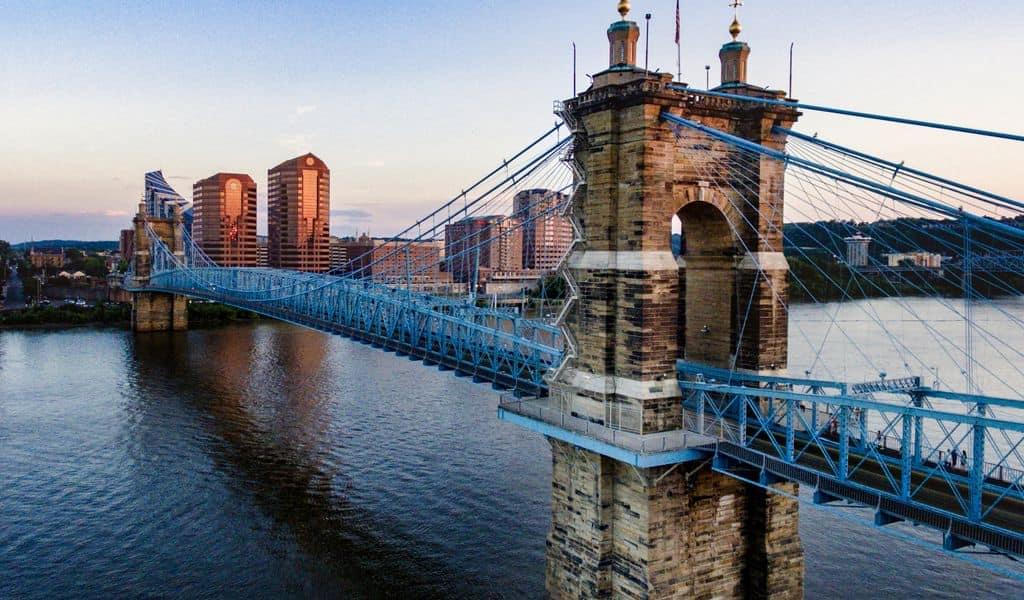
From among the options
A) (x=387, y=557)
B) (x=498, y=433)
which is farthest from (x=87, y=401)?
(x=387, y=557)

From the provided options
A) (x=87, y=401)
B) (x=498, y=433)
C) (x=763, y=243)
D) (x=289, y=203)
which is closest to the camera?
(x=763, y=243)

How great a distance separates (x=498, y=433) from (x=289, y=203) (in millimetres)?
100849

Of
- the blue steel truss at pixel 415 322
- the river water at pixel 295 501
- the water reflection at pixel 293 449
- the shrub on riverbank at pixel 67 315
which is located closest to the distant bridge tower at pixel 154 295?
the shrub on riverbank at pixel 67 315

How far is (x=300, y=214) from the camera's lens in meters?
129

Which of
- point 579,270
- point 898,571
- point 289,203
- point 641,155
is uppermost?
point 289,203

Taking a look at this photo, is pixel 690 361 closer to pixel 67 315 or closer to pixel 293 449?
pixel 293 449

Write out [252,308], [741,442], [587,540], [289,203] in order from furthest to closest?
[289,203] → [252,308] → [587,540] → [741,442]

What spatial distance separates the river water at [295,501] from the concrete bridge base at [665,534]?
3.56 metres

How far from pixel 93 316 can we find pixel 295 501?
69892 millimetres

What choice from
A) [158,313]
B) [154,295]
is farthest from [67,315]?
[158,313]

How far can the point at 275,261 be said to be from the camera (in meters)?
134

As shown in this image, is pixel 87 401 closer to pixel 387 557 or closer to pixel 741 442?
pixel 387 557

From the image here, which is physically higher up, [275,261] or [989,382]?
[275,261]

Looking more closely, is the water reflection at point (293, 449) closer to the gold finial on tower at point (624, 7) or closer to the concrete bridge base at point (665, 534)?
the concrete bridge base at point (665, 534)
